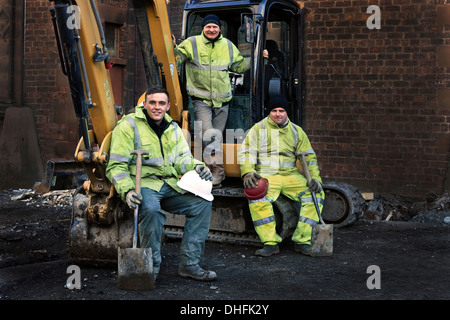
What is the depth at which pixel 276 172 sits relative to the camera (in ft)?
23.3

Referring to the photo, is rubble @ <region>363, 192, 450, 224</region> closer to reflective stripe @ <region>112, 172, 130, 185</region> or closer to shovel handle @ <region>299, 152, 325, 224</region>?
shovel handle @ <region>299, 152, 325, 224</region>

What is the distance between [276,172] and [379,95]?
5192mm

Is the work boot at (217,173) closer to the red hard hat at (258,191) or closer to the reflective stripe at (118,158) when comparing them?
the red hard hat at (258,191)

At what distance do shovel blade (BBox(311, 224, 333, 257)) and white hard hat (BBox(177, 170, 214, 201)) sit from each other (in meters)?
1.72

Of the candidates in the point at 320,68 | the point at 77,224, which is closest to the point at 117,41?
the point at 320,68

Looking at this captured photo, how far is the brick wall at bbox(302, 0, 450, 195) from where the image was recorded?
11.2 meters

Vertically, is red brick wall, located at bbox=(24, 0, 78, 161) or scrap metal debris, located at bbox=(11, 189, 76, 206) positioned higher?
red brick wall, located at bbox=(24, 0, 78, 161)

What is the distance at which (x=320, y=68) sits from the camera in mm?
11914

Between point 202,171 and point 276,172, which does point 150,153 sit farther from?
point 276,172

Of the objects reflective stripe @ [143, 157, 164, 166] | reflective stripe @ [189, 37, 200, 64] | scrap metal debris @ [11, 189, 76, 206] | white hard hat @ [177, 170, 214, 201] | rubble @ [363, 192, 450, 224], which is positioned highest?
reflective stripe @ [189, 37, 200, 64]

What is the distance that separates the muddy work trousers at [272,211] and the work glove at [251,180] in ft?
0.62

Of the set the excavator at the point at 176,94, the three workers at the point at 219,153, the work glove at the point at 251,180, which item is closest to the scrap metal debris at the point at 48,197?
the excavator at the point at 176,94

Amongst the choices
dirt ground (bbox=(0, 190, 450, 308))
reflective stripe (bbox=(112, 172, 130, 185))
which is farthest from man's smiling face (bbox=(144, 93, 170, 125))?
dirt ground (bbox=(0, 190, 450, 308))

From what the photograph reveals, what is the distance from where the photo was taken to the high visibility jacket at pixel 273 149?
691 centimetres
